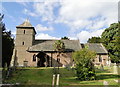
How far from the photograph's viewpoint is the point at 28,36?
134 feet

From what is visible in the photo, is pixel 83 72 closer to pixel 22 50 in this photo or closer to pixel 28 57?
pixel 28 57

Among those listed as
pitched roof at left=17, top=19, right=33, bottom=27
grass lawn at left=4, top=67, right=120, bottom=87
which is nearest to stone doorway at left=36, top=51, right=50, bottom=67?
pitched roof at left=17, top=19, right=33, bottom=27

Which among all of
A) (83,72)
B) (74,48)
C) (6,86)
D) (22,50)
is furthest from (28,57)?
(6,86)

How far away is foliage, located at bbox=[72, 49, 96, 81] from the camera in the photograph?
57.7 feet

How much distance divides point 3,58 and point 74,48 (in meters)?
22.9

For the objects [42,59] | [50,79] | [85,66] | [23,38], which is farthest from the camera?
[23,38]

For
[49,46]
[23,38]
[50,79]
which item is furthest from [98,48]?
[50,79]

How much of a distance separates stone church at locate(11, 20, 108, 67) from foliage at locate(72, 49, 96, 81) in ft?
61.8

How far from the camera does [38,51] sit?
Answer: 1494 inches

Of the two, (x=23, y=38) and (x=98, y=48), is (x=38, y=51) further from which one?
(x=98, y=48)

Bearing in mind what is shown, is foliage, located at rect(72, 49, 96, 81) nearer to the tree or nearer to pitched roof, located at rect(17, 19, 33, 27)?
the tree

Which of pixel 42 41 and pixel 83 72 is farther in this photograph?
pixel 42 41

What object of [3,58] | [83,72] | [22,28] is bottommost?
[83,72]

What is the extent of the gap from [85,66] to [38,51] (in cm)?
2212
